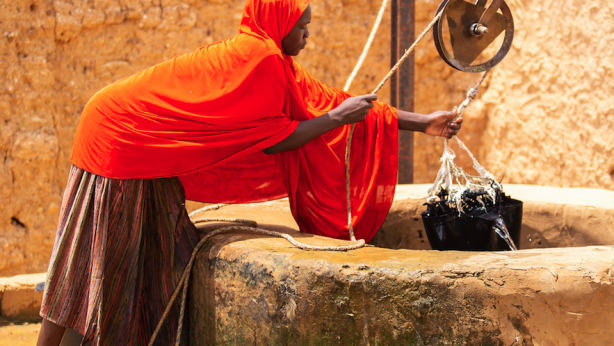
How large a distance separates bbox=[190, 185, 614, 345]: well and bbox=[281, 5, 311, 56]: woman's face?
2.48 ft

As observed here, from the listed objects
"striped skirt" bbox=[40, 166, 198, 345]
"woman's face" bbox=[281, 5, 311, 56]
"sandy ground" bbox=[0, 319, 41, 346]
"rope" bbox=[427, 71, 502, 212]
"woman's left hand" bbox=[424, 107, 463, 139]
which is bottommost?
"sandy ground" bbox=[0, 319, 41, 346]

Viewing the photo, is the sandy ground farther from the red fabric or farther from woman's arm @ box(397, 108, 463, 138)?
woman's arm @ box(397, 108, 463, 138)

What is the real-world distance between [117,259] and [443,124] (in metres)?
1.45

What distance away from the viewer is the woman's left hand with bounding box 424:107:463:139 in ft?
7.73

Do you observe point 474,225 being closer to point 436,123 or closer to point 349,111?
point 436,123

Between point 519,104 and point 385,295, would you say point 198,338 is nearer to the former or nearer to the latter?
point 385,295

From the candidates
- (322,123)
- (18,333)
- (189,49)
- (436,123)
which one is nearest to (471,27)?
(436,123)

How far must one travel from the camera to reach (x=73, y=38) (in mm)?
4613

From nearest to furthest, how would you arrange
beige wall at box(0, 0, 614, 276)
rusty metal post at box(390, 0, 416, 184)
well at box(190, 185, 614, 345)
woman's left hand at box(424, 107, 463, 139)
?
well at box(190, 185, 614, 345) → woman's left hand at box(424, 107, 463, 139) → rusty metal post at box(390, 0, 416, 184) → beige wall at box(0, 0, 614, 276)

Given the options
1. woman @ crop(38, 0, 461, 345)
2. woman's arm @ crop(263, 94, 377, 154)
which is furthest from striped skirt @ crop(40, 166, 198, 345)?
woman's arm @ crop(263, 94, 377, 154)

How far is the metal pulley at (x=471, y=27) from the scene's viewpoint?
2.08m

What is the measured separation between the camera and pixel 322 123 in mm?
2061

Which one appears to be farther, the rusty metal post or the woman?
the rusty metal post

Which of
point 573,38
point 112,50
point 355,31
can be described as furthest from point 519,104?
point 112,50
